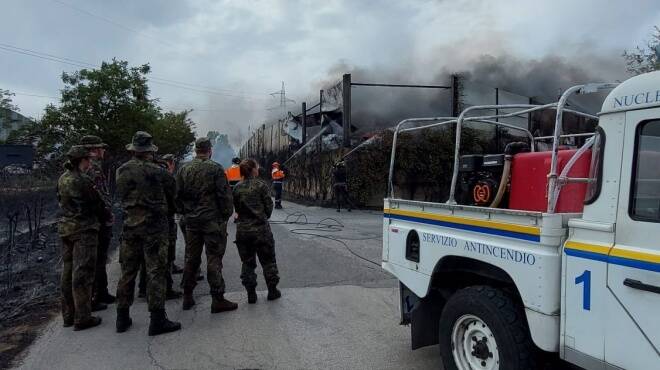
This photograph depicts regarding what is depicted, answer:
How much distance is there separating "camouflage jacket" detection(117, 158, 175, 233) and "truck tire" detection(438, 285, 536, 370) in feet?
9.47

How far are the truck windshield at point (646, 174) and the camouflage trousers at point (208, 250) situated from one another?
4.07 meters

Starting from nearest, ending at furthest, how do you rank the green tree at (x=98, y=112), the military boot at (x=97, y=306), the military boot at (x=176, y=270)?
the military boot at (x=97, y=306) → the military boot at (x=176, y=270) → the green tree at (x=98, y=112)

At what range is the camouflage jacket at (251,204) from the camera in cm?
560

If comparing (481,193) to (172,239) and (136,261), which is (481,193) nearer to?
(136,261)

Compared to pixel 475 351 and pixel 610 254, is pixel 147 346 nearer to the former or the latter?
pixel 475 351

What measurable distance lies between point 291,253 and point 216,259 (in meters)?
3.33

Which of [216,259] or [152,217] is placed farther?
[216,259]

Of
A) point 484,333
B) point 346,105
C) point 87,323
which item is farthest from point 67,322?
point 346,105

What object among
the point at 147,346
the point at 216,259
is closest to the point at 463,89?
the point at 216,259

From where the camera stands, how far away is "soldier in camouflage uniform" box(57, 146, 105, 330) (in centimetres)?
479

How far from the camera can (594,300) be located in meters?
2.40

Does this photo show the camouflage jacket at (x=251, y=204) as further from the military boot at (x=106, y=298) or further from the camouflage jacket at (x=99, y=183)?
the military boot at (x=106, y=298)

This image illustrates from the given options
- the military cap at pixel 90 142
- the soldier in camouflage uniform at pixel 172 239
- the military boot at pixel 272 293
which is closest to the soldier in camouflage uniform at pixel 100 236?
the military cap at pixel 90 142

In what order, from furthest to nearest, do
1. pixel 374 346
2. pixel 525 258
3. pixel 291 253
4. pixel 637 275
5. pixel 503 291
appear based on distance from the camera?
pixel 291 253
pixel 374 346
pixel 503 291
pixel 525 258
pixel 637 275
